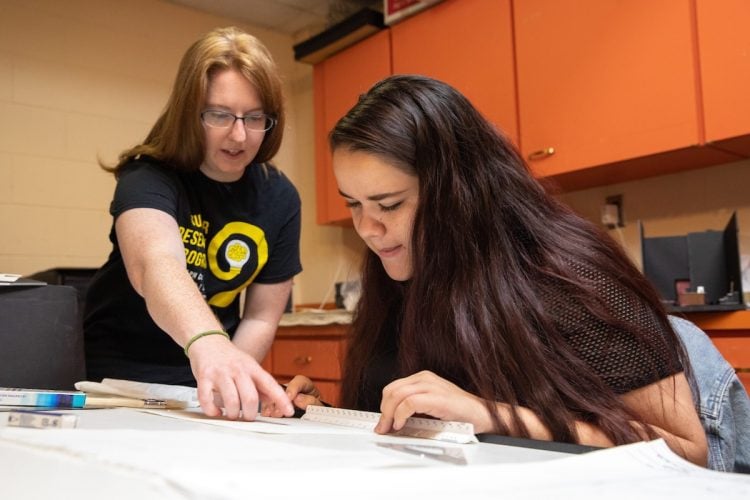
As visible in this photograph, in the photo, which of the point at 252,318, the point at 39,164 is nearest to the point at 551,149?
the point at 252,318

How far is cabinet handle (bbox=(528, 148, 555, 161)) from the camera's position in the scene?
2.31m

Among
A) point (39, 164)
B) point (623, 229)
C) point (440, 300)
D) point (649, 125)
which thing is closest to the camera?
point (440, 300)

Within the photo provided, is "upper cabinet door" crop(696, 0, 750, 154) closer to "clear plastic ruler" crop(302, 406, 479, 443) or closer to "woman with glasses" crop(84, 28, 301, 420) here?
"woman with glasses" crop(84, 28, 301, 420)

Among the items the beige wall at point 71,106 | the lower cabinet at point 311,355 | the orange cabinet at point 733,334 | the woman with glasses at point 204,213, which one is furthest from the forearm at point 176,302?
the beige wall at point 71,106

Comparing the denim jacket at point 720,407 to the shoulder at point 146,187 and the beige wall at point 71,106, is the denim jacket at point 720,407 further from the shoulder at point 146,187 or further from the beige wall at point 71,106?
the beige wall at point 71,106

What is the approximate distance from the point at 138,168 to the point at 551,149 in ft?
4.87

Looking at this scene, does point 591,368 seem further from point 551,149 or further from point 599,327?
point 551,149

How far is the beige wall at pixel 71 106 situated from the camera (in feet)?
9.02

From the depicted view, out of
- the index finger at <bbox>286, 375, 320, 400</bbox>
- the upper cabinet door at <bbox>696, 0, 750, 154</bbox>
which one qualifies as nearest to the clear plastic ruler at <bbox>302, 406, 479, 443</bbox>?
the index finger at <bbox>286, 375, 320, 400</bbox>

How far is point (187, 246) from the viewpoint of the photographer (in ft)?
4.17

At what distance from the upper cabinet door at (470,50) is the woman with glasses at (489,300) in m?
1.39

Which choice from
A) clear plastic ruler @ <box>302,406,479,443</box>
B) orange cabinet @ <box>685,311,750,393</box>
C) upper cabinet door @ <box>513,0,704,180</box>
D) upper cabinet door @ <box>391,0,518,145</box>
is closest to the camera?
clear plastic ruler @ <box>302,406,479,443</box>

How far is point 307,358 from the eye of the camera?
110 inches

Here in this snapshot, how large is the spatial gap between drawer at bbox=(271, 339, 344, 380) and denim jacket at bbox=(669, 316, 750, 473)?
5.76ft
